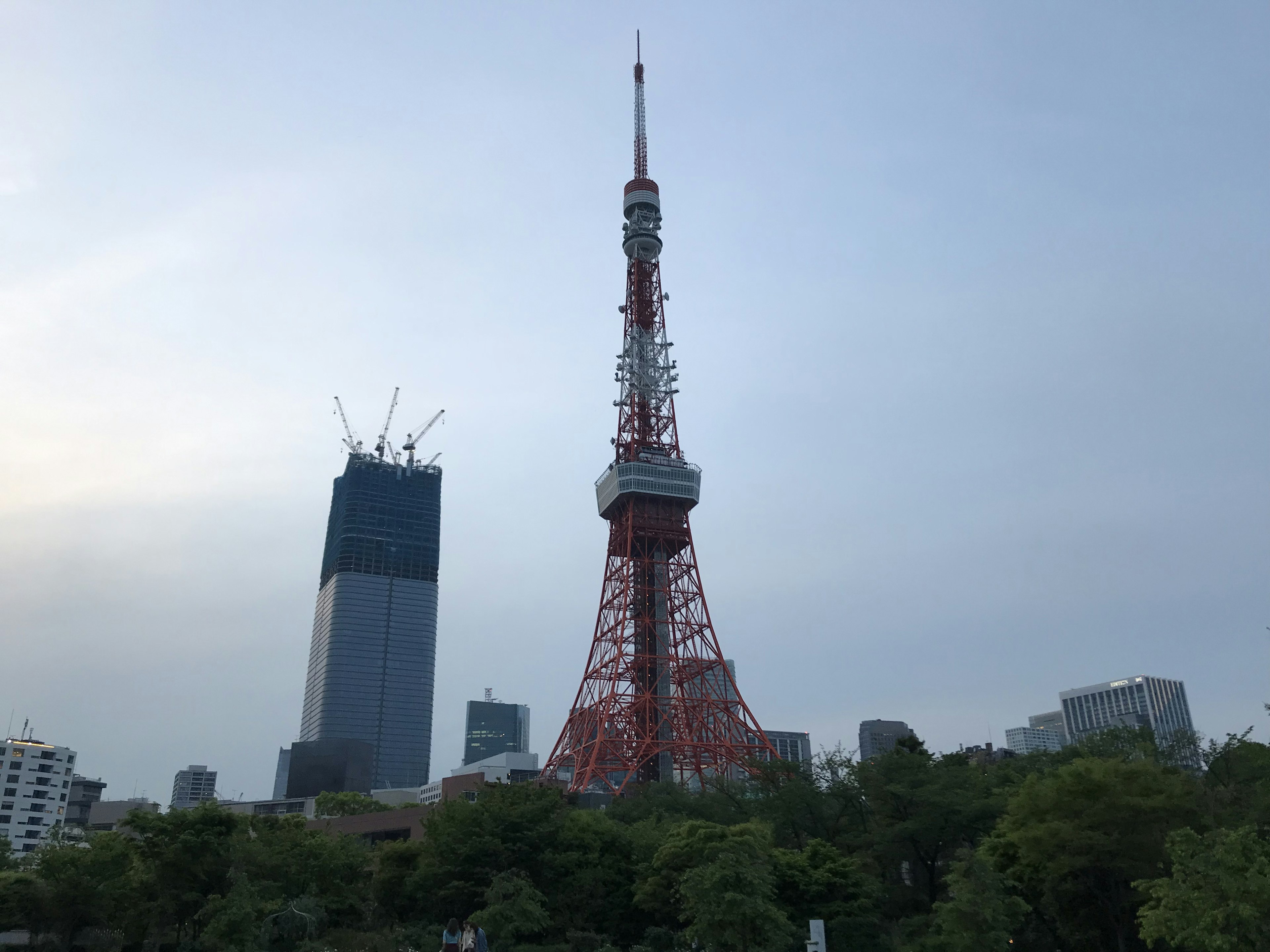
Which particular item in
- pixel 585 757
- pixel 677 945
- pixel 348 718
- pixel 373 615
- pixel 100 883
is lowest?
pixel 677 945

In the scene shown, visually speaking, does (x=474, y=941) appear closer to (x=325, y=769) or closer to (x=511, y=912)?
(x=511, y=912)

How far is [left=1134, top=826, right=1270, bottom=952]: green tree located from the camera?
20.2 m

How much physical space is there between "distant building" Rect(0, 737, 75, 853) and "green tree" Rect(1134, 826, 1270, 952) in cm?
9808

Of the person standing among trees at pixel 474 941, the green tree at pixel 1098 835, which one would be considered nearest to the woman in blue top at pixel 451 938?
the person standing among trees at pixel 474 941

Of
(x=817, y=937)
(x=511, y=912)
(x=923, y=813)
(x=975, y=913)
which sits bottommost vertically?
(x=817, y=937)

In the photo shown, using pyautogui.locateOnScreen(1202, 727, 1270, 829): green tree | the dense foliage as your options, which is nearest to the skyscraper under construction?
the dense foliage

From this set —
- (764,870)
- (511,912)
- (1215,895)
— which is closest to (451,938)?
(764,870)

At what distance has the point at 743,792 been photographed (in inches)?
1773

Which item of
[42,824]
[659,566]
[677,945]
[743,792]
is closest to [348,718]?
[42,824]

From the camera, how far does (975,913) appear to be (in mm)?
24734

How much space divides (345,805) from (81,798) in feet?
160

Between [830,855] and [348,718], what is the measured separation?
169855 mm

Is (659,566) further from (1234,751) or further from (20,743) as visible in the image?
(20,743)

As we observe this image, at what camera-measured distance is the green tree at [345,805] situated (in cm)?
8356
